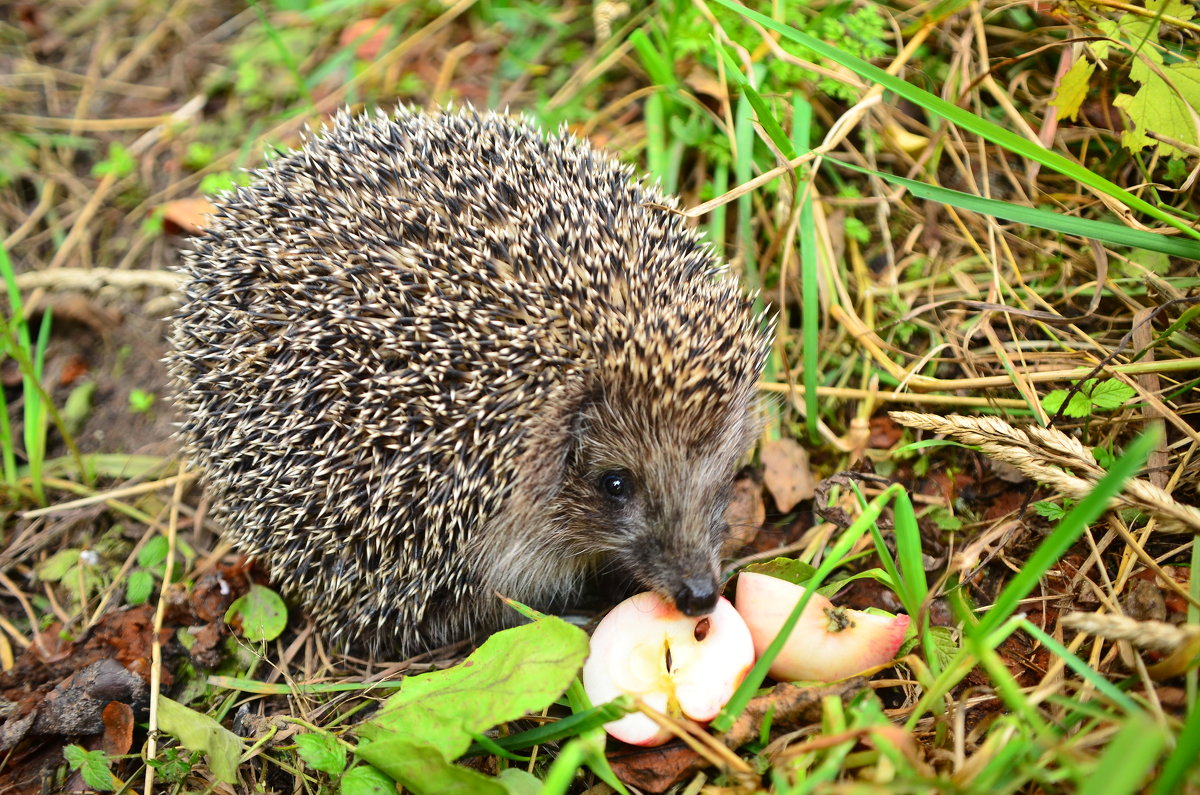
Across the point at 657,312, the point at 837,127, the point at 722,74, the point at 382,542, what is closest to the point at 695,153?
the point at 722,74

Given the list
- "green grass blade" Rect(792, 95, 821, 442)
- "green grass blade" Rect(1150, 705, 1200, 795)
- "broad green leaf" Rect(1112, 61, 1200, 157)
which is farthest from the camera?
"green grass blade" Rect(792, 95, 821, 442)

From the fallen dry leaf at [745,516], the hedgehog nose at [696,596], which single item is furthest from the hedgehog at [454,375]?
the fallen dry leaf at [745,516]

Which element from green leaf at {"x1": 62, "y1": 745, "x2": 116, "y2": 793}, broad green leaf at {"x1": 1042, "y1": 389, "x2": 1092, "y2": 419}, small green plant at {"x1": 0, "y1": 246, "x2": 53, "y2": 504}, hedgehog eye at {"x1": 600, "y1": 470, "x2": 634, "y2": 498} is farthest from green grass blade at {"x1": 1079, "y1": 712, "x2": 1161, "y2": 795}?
small green plant at {"x1": 0, "y1": 246, "x2": 53, "y2": 504}

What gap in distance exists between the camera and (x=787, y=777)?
7.57 feet

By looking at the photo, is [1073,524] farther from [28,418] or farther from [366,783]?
[28,418]

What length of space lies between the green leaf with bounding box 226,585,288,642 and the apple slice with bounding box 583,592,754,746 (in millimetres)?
1390

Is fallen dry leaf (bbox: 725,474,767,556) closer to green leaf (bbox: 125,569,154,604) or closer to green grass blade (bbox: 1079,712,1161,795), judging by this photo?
green grass blade (bbox: 1079,712,1161,795)

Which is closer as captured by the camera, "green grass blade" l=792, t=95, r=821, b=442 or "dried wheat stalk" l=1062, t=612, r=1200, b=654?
"dried wheat stalk" l=1062, t=612, r=1200, b=654

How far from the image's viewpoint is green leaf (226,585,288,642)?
3.33m

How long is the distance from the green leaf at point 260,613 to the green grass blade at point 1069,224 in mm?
2937

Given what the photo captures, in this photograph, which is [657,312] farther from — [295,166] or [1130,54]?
[1130,54]

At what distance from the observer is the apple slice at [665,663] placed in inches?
103

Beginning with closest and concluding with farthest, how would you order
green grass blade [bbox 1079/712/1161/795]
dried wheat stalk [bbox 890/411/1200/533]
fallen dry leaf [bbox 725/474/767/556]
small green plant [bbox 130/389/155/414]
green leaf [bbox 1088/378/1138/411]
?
green grass blade [bbox 1079/712/1161/795] → dried wheat stalk [bbox 890/411/1200/533] → green leaf [bbox 1088/378/1138/411] → fallen dry leaf [bbox 725/474/767/556] → small green plant [bbox 130/389/155/414]

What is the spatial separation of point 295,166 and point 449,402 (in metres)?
1.22
